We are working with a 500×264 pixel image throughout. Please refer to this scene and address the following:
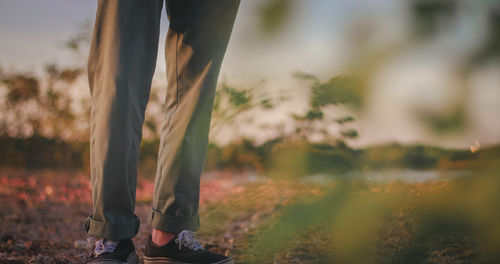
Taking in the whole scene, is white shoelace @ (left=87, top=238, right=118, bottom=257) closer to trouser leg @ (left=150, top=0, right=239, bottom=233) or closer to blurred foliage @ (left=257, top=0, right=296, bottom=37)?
trouser leg @ (left=150, top=0, right=239, bottom=233)

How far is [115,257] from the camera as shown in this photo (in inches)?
54.2

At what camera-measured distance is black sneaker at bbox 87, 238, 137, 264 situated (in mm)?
1368

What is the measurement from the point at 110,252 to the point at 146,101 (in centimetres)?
51

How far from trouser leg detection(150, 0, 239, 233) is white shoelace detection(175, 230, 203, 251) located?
5 centimetres

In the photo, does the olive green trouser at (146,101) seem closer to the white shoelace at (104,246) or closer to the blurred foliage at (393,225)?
the white shoelace at (104,246)

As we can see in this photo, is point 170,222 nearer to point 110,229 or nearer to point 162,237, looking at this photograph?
point 162,237

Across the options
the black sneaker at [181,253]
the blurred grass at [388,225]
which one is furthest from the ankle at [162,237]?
the blurred grass at [388,225]

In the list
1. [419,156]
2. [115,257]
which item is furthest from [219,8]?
[419,156]

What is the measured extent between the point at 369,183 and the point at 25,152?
20.1 ft

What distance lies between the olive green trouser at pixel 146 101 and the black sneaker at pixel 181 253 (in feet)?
0.22

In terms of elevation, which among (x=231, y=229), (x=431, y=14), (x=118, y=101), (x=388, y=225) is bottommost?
(x=231, y=229)

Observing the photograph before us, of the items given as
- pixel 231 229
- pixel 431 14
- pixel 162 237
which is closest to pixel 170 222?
pixel 162 237

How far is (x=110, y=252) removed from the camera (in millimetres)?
1379

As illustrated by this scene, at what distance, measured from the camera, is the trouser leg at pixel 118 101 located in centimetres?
131
